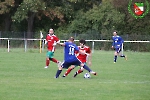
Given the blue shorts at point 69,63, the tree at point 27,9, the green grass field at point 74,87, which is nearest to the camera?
the green grass field at point 74,87

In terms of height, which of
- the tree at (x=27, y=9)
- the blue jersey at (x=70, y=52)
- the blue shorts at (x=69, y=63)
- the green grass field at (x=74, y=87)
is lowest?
the green grass field at (x=74, y=87)

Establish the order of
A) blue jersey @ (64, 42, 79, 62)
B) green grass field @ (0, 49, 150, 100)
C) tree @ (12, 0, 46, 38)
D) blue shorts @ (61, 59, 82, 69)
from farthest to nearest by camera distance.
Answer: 1. tree @ (12, 0, 46, 38)
2. blue shorts @ (61, 59, 82, 69)
3. blue jersey @ (64, 42, 79, 62)
4. green grass field @ (0, 49, 150, 100)

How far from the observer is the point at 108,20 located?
50219 mm

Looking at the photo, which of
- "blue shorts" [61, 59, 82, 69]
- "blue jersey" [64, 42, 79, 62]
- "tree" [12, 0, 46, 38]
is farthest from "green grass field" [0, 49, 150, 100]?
"tree" [12, 0, 46, 38]

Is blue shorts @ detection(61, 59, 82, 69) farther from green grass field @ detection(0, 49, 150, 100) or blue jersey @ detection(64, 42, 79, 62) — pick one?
green grass field @ detection(0, 49, 150, 100)

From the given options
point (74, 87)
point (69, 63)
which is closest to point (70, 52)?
point (69, 63)

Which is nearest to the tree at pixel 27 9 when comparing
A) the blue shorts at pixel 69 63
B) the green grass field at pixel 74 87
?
the green grass field at pixel 74 87

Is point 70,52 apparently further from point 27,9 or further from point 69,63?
point 27,9

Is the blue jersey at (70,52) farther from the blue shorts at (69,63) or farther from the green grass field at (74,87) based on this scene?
the green grass field at (74,87)

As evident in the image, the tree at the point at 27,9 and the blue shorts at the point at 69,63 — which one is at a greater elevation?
the tree at the point at 27,9

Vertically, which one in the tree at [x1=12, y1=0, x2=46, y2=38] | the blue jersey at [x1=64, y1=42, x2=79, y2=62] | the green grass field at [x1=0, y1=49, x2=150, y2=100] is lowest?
the green grass field at [x1=0, y1=49, x2=150, y2=100]

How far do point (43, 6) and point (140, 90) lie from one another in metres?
37.9

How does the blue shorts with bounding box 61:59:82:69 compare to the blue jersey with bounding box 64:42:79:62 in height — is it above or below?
below

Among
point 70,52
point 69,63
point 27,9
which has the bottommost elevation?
point 69,63
